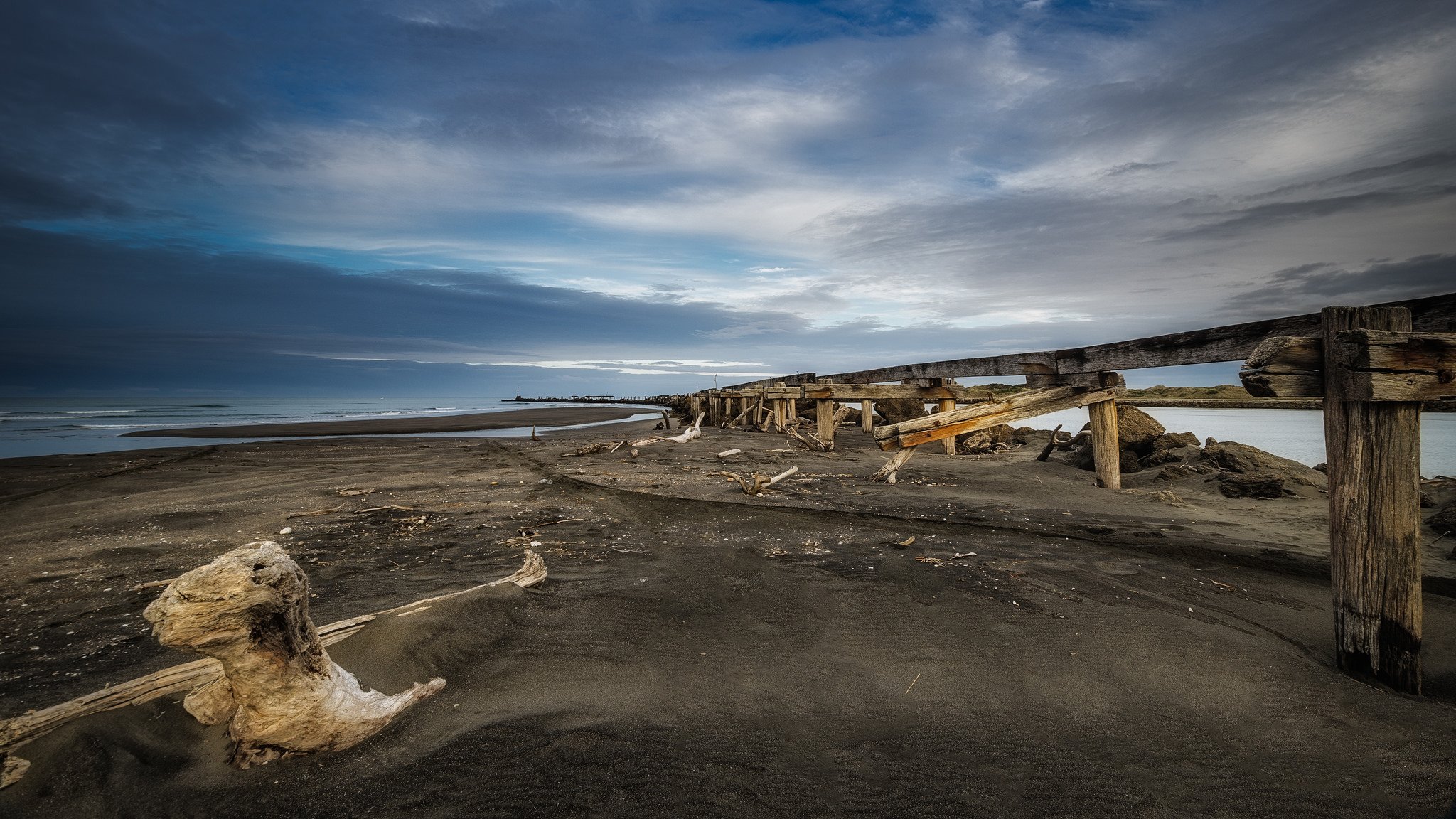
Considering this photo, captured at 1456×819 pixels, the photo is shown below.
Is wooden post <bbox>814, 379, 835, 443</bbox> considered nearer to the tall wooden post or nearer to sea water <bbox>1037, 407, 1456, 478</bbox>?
the tall wooden post

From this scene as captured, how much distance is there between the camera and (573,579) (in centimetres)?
485

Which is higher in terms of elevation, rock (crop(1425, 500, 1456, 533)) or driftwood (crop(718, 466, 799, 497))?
driftwood (crop(718, 466, 799, 497))

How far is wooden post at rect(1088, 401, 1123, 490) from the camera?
8.64 m

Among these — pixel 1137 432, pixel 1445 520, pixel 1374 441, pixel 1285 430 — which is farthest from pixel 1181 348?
pixel 1285 430

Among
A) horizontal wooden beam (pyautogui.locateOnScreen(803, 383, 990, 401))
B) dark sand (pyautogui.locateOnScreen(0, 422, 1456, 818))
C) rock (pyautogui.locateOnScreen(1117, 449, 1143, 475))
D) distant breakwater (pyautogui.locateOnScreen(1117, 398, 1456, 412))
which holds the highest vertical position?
horizontal wooden beam (pyautogui.locateOnScreen(803, 383, 990, 401))

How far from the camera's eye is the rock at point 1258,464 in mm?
8547

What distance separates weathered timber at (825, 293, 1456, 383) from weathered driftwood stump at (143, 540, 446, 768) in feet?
19.1

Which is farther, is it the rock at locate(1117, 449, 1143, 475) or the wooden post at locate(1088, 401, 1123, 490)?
the rock at locate(1117, 449, 1143, 475)

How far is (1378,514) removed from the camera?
318 cm

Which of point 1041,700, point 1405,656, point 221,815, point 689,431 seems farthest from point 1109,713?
point 689,431

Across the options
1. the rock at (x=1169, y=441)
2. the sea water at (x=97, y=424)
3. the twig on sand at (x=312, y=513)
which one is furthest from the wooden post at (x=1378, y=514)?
the sea water at (x=97, y=424)

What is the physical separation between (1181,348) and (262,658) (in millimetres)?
7843

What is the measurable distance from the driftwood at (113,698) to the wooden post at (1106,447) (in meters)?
9.32

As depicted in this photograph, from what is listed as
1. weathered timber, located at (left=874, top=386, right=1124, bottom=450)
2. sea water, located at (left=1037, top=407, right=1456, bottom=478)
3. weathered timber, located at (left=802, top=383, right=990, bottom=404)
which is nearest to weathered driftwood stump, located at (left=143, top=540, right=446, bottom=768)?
weathered timber, located at (left=874, top=386, right=1124, bottom=450)
